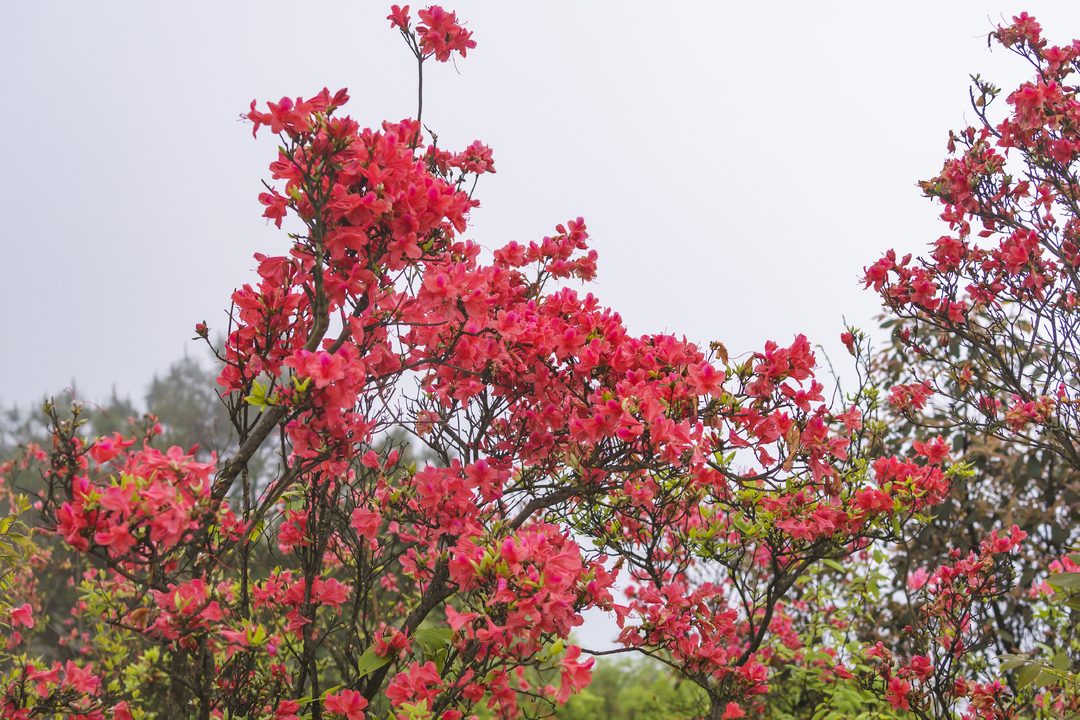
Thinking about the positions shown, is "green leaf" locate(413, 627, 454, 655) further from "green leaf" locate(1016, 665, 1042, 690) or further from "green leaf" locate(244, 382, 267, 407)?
"green leaf" locate(1016, 665, 1042, 690)

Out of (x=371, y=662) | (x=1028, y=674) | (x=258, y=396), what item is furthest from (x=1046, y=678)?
(x=258, y=396)

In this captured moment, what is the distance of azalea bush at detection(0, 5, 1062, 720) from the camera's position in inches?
58.9

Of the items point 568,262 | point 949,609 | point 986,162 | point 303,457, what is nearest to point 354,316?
point 303,457

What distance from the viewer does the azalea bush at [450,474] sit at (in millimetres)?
1495

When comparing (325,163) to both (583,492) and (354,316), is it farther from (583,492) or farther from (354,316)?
(583,492)

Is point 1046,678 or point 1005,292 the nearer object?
point 1046,678

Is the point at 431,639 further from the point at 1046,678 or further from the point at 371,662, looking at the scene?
the point at 1046,678

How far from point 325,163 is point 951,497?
4.07 m

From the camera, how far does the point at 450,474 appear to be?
6.68ft

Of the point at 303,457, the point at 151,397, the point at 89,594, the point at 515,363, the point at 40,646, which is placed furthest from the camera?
the point at 151,397

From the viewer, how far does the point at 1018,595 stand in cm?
379

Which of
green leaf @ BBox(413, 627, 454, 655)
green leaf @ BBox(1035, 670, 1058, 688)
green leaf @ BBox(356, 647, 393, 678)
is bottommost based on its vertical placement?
green leaf @ BBox(1035, 670, 1058, 688)

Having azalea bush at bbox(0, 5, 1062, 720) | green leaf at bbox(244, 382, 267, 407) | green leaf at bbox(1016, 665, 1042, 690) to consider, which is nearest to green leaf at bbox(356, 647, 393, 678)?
azalea bush at bbox(0, 5, 1062, 720)

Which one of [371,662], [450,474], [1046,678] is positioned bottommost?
[1046,678]
